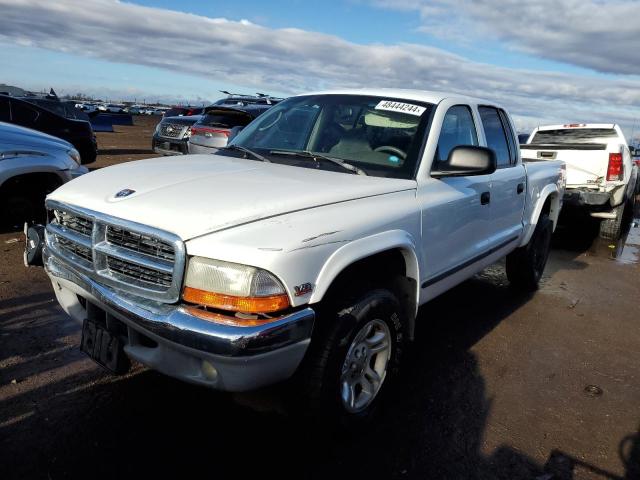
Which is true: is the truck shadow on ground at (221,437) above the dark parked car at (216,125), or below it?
below

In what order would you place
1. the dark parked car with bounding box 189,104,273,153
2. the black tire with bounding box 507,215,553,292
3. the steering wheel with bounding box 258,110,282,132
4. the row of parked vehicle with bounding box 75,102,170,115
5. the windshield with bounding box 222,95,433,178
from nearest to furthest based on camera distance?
the windshield with bounding box 222,95,433,178
the steering wheel with bounding box 258,110,282,132
the black tire with bounding box 507,215,553,292
the dark parked car with bounding box 189,104,273,153
the row of parked vehicle with bounding box 75,102,170,115

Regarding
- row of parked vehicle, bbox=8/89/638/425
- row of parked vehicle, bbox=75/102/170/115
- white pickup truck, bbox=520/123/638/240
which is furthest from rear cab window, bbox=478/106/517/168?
row of parked vehicle, bbox=75/102/170/115

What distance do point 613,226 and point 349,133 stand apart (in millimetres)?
6739

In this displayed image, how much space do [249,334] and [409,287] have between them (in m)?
1.22

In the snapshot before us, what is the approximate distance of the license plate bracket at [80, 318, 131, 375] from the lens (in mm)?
2568

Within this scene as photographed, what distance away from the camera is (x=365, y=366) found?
298 cm

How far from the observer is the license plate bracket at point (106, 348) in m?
2.57

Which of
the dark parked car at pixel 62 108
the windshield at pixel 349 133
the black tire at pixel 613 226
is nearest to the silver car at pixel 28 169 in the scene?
the windshield at pixel 349 133

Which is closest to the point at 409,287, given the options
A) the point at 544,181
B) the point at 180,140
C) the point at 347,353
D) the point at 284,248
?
the point at 347,353

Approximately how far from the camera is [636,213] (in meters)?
12.9

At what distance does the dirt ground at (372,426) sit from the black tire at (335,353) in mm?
151

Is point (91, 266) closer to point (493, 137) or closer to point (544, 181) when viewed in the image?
point (493, 137)

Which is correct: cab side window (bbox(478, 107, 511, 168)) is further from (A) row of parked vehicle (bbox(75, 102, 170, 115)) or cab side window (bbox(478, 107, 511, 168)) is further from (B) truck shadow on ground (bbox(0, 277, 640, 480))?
(A) row of parked vehicle (bbox(75, 102, 170, 115))

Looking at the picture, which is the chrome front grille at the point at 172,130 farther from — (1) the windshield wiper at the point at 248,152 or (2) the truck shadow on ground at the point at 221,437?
(2) the truck shadow on ground at the point at 221,437
